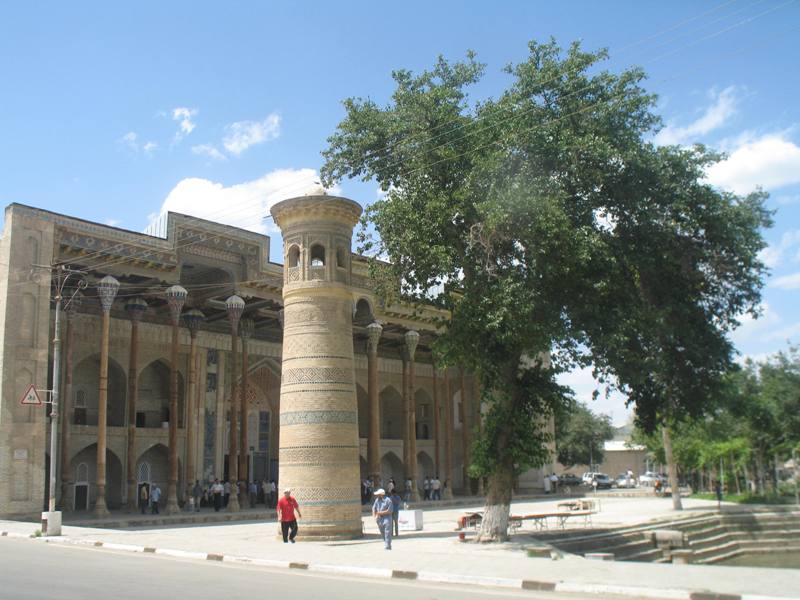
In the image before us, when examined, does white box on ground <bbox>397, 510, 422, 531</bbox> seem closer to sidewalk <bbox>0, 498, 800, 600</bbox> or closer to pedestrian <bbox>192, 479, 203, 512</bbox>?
sidewalk <bbox>0, 498, 800, 600</bbox>

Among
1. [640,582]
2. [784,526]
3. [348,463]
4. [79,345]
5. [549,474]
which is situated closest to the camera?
[640,582]

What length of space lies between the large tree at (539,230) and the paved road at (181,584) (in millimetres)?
6404

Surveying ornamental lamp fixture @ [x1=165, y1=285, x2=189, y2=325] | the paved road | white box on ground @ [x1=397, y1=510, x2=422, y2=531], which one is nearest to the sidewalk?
white box on ground @ [x1=397, y1=510, x2=422, y2=531]

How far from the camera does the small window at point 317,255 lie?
19.6 metres

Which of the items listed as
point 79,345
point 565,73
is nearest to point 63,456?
point 79,345

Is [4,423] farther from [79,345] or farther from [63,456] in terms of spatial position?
[79,345]

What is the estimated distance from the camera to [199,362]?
34438 millimetres

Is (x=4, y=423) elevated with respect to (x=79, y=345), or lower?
lower

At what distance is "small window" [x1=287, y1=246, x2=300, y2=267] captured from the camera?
19.6 metres

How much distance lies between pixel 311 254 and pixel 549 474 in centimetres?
3384

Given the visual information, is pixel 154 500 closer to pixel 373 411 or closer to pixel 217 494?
pixel 217 494

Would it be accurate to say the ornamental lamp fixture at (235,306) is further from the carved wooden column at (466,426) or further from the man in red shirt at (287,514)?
the carved wooden column at (466,426)

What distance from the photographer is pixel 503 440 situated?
711 inches

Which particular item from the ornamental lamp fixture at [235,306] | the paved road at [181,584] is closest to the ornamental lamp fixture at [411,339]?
the ornamental lamp fixture at [235,306]
